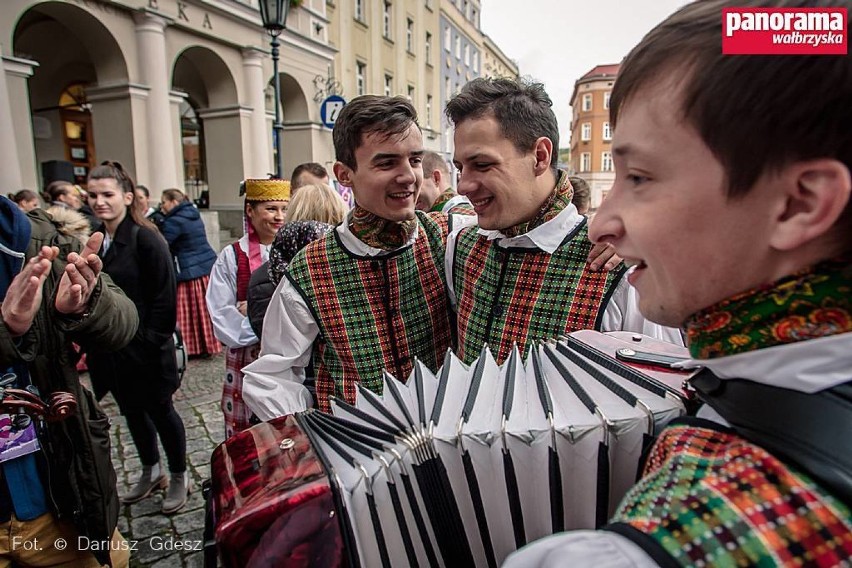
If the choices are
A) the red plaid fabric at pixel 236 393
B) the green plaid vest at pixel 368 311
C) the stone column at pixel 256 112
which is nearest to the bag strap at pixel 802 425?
the green plaid vest at pixel 368 311

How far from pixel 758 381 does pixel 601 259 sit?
33.6 inches

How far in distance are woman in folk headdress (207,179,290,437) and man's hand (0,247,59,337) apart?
1.22 m

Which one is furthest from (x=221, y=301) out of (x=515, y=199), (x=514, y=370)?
(x=514, y=370)

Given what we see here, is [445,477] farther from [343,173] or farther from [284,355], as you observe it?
[343,173]

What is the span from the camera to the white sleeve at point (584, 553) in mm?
461

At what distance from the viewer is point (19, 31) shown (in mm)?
10062

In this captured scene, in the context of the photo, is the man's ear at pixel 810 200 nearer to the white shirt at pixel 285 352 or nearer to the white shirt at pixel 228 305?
the white shirt at pixel 285 352

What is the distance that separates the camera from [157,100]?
9266mm

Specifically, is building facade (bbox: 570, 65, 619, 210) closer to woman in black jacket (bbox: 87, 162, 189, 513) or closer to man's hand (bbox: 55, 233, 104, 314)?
woman in black jacket (bbox: 87, 162, 189, 513)

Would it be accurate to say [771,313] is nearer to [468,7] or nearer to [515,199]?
[515,199]

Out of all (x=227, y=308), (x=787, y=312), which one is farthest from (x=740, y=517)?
(x=227, y=308)

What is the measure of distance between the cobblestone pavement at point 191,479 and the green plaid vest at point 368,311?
1.64 m

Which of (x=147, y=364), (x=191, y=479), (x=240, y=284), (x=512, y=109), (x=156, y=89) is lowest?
(x=191, y=479)

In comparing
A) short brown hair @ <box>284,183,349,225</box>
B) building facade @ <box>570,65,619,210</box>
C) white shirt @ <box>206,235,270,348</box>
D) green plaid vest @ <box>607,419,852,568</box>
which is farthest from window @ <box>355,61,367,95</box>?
building facade @ <box>570,65,619,210</box>
